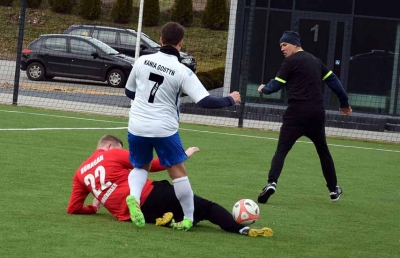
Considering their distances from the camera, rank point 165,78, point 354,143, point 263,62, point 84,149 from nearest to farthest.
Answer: point 165,78
point 84,149
point 354,143
point 263,62

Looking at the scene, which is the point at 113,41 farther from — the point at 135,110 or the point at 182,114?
the point at 135,110

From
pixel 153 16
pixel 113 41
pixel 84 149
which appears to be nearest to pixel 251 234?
pixel 84 149

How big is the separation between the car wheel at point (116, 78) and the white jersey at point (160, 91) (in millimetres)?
21205

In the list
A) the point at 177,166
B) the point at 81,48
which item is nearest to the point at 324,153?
the point at 177,166

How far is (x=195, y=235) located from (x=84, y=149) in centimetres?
604

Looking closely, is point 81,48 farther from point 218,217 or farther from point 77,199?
point 218,217

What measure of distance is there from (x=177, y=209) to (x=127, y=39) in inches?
935

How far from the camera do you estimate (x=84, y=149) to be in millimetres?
13297

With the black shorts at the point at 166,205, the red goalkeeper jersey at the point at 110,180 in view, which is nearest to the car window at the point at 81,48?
the red goalkeeper jersey at the point at 110,180

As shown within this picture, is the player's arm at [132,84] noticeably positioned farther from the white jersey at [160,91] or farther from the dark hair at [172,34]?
the dark hair at [172,34]

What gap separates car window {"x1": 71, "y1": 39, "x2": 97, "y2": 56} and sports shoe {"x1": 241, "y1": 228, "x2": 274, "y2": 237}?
21.6 m

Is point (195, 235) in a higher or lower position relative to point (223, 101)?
lower

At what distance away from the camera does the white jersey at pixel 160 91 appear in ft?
24.5

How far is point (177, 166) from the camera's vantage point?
757 cm
